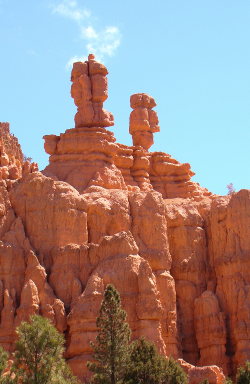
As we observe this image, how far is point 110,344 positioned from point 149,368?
6.84 ft

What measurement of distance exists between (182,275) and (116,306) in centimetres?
1440

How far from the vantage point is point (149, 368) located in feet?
160

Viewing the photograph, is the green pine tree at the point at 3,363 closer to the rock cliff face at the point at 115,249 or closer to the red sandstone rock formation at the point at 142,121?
the rock cliff face at the point at 115,249

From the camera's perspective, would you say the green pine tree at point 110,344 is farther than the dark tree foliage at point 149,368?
No

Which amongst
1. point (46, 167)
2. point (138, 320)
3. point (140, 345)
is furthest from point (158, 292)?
point (46, 167)

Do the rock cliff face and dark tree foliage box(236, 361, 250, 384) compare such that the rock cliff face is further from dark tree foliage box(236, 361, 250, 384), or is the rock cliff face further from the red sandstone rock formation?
the red sandstone rock formation

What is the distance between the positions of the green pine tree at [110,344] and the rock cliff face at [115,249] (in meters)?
4.74

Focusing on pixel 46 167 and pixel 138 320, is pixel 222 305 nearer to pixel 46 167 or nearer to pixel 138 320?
pixel 138 320

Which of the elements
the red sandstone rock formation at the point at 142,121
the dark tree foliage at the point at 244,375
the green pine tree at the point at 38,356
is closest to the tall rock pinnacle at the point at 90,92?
the red sandstone rock formation at the point at 142,121

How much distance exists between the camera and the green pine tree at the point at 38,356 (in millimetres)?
45312

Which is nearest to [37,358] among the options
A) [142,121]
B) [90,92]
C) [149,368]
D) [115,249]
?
[149,368]

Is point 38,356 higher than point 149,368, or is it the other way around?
point 38,356

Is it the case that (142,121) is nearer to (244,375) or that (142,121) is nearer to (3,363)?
(244,375)

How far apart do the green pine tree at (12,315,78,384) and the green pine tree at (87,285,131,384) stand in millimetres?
2264
